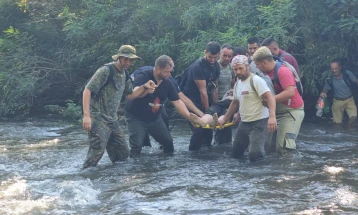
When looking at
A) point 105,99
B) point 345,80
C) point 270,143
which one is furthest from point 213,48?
point 345,80

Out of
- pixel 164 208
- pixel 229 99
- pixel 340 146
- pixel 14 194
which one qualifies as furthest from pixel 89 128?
pixel 340 146

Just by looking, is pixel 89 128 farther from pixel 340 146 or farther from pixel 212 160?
pixel 340 146

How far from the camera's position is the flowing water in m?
6.92

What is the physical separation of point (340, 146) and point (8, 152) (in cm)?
615

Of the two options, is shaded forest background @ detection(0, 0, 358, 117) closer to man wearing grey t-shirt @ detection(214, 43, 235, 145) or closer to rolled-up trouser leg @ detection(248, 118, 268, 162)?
man wearing grey t-shirt @ detection(214, 43, 235, 145)

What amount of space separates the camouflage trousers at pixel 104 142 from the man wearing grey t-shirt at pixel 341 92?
6118 millimetres

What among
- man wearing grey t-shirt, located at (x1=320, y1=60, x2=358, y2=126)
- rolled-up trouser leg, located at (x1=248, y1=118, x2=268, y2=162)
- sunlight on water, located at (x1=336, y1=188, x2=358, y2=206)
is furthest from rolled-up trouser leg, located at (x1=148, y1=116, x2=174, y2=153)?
man wearing grey t-shirt, located at (x1=320, y1=60, x2=358, y2=126)

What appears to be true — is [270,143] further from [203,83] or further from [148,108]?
[148,108]

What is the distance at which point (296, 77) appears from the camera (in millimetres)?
9078

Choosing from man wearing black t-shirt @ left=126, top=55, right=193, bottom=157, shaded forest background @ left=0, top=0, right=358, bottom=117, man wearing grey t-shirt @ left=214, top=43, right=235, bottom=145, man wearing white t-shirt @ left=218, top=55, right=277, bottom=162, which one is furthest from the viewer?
shaded forest background @ left=0, top=0, right=358, bottom=117

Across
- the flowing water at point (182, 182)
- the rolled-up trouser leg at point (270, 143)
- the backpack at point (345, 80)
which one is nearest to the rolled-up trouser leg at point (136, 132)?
the flowing water at point (182, 182)

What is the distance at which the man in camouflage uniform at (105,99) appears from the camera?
8.52 metres

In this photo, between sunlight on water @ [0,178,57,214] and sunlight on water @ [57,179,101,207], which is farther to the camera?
sunlight on water @ [57,179,101,207]

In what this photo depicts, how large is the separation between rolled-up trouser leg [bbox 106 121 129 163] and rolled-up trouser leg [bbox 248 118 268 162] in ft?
6.38
